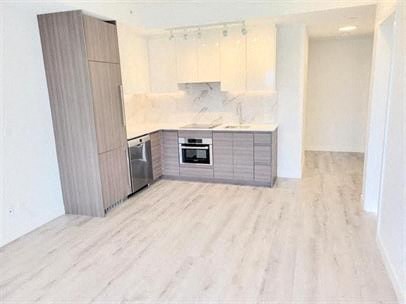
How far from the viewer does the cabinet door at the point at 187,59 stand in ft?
15.9

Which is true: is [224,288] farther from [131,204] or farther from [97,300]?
[131,204]

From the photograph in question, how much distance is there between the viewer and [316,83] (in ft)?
22.2

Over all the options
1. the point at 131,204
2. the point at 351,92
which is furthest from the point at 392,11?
the point at 351,92

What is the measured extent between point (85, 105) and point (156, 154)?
1704 millimetres

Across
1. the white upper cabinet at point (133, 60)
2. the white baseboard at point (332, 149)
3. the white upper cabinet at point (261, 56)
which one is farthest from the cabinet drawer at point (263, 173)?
the white baseboard at point (332, 149)

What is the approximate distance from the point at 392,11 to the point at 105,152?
334cm

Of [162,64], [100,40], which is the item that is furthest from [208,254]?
[162,64]

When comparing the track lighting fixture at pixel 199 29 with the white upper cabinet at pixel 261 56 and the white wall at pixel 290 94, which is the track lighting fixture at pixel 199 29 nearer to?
the white upper cabinet at pixel 261 56

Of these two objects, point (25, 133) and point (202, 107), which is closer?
point (25, 133)

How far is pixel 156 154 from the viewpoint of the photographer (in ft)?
16.4

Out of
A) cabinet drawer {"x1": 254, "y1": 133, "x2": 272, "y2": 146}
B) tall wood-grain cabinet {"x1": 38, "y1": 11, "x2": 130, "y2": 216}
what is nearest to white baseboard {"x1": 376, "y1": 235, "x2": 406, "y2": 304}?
cabinet drawer {"x1": 254, "y1": 133, "x2": 272, "y2": 146}

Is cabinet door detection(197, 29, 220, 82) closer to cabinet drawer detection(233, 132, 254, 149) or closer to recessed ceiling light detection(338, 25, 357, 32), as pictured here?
cabinet drawer detection(233, 132, 254, 149)

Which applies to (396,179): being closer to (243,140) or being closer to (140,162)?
(243,140)

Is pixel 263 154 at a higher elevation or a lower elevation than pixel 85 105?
lower
